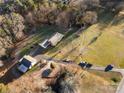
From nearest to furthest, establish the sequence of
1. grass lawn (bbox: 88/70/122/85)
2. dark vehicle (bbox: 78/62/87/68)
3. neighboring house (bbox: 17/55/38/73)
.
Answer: grass lawn (bbox: 88/70/122/85) < dark vehicle (bbox: 78/62/87/68) < neighboring house (bbox: 17/55/38/73)

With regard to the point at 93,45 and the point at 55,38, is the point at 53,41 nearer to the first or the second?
the point at 55,38

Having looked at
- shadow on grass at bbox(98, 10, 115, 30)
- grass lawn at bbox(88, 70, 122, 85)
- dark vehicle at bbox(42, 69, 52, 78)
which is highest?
shadow on grass at bbox(98, 10, 115, 30)

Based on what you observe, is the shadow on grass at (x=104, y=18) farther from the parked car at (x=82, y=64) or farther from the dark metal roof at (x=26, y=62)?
the dark metal roof at (x=26, y=62)

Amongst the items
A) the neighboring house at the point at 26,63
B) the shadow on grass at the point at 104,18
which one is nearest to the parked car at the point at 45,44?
the neighboring house at the point at 26,63

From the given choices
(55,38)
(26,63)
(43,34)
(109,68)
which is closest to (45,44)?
(55,38)

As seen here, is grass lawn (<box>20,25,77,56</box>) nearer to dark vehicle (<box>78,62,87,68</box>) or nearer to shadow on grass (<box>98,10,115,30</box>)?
shadow on grass (<box>98,10,115,30</box>)

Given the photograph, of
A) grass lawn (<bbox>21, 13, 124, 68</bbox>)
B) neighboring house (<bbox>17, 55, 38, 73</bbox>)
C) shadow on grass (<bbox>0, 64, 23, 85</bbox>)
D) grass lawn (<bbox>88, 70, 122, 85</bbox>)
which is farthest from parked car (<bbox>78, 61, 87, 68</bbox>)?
shadow on grass (<bbox>0, 64, 23, 85</bbox>)

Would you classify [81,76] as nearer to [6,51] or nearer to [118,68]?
[118,68]
